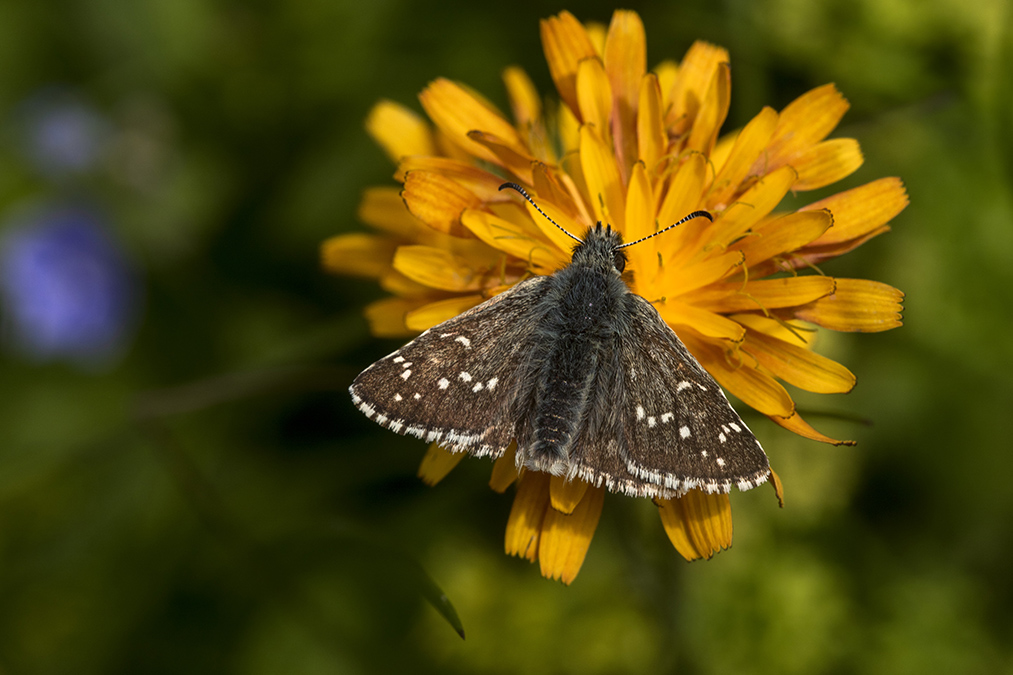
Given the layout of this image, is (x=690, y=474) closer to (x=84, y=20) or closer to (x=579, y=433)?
(x=579, y=433)

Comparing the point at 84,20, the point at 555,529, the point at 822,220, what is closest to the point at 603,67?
the point at 822,220

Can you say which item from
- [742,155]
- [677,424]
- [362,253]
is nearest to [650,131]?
[742,155]

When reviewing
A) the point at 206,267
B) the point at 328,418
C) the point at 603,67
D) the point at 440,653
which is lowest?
the point at 440,653

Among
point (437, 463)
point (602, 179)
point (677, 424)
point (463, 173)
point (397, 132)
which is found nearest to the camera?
point (677, 424)

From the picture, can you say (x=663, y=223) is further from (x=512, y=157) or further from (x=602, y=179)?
(x=512, y=157)

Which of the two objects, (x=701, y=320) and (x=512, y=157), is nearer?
(x=701, y=320)

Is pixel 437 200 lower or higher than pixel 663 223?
higher

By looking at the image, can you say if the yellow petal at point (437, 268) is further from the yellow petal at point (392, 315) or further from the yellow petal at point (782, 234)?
the yellow petal at point (782, 234)
